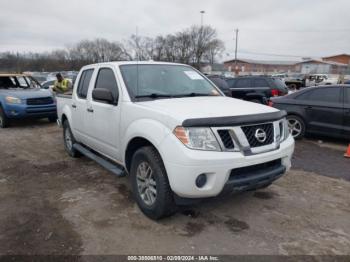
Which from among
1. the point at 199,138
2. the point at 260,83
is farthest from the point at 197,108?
the point at 260,83

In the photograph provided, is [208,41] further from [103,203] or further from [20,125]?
[103,203]

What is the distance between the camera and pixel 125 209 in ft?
12.7

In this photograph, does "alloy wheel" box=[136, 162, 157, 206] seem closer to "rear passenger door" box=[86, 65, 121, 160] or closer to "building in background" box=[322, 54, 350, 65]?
"rear passenger door" box=[86, 65, 121, 160]

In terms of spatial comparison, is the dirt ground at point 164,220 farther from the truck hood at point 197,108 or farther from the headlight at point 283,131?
the truck hood at point 197,108

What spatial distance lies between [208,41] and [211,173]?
225ft

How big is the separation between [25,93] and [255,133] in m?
9.07

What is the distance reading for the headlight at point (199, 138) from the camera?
297 centimetres

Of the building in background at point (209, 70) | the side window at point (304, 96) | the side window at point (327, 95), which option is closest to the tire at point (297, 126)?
the side window at point (304, 96)

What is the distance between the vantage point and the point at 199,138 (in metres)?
2.98

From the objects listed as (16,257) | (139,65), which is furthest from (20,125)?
(16,257)

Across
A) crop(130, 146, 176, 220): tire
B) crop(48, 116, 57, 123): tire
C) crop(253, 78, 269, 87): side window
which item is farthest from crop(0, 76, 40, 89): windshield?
crop(130, 146, 176, 220): tire

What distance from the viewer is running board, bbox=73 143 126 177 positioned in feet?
13.5

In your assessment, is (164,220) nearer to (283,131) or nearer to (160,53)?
(283,131)

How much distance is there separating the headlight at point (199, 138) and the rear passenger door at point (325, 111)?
5.42m
